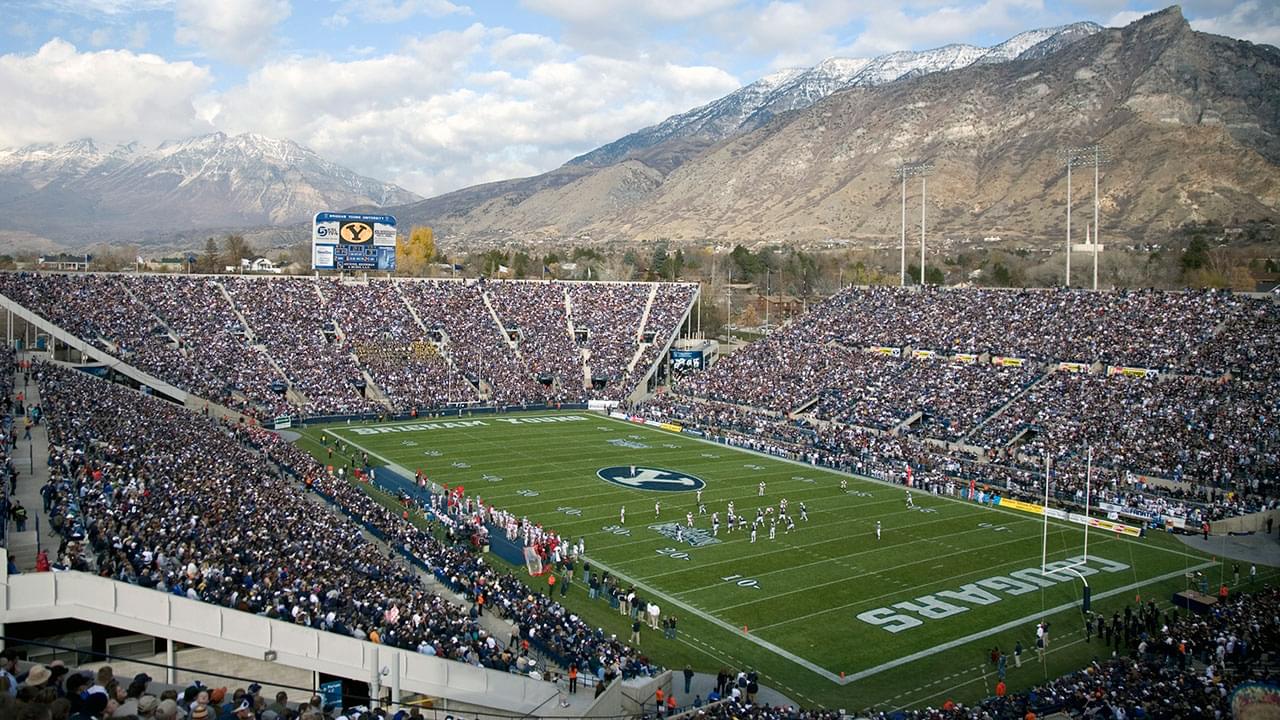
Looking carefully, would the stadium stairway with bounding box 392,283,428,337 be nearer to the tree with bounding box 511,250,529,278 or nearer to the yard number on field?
the tree with bounding box 511,250,529,278

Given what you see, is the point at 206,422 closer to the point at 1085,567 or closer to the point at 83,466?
the point at 83,466

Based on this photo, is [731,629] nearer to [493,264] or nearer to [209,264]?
[209,264]

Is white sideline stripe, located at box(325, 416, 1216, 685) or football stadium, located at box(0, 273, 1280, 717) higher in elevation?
football stadium, located at box(0, 273, 1280, 717)

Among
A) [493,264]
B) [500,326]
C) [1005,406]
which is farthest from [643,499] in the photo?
[493,264]

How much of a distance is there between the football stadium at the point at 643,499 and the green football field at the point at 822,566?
0.15 metres

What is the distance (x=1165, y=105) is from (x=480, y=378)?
5405 inches

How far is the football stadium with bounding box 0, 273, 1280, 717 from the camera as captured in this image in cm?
1725

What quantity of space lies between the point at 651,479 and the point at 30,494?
70.6ft

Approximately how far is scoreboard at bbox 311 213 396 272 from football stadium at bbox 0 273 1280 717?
280 cm

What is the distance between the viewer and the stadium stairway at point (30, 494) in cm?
1736

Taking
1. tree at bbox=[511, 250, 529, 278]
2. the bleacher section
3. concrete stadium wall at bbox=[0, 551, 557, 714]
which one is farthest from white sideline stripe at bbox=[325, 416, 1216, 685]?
tree at bbox=[511, 250, 529, 278]

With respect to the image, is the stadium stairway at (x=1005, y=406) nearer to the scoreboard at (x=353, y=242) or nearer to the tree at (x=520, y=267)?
the scoreboard at (x=353, y=242)

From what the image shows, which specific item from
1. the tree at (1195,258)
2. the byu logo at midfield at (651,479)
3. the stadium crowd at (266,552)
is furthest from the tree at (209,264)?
the tree at (1195,258)

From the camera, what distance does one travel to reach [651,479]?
3794cm
